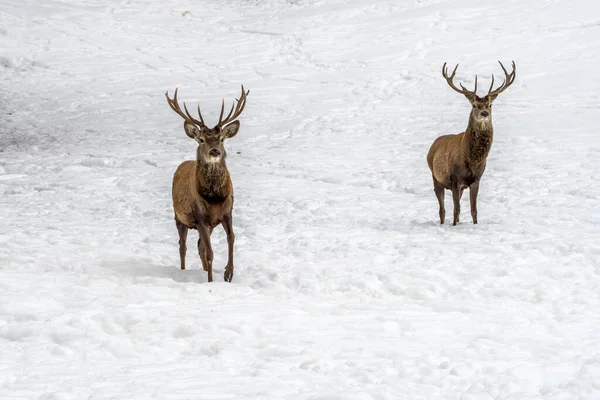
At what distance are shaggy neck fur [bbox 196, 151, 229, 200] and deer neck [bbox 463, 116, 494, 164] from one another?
4027mm

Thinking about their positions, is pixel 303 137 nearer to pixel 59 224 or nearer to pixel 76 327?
pixel 59 224

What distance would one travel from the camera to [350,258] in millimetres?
9516

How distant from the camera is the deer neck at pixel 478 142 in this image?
35.4 ft

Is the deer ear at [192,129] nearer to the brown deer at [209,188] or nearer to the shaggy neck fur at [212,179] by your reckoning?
the brown deer at [209,188]

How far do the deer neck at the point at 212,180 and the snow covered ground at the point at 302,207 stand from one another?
0.99m

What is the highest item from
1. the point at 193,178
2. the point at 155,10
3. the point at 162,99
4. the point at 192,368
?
the point at 155,10

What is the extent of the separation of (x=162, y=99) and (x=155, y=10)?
949 centimetres

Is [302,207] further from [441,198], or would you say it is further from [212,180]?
[212,180]

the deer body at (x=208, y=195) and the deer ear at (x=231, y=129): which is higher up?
the deer ear at (x=231, y=129)

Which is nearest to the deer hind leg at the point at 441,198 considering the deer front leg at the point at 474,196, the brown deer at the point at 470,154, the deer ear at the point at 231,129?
the brown deer at the point at 470,154

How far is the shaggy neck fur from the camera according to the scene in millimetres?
8328

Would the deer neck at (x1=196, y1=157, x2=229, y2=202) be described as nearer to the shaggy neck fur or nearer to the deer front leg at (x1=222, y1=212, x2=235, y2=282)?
the shaggy neck fur

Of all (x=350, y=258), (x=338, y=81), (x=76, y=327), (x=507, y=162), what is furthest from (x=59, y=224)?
(x=338, y=81)

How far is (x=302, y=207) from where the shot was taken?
1297 centimetres
